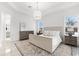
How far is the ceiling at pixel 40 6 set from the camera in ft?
4.55

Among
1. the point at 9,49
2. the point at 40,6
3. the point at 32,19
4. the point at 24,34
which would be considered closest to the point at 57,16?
the point at 40,6

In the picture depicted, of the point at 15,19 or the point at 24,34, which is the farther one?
the point at 24,34

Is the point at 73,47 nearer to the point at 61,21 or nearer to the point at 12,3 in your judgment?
the point at 61,21

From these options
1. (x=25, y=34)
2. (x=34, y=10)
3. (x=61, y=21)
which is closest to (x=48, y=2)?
(x=34, y=10)

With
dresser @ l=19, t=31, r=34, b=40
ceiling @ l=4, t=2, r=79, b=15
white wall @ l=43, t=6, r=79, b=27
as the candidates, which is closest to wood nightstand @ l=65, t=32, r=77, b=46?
white wall @ l=43, t=6, r=79, b=27

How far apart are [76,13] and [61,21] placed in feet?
1.01

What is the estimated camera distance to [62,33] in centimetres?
147

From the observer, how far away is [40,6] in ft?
4.65

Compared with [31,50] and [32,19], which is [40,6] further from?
[31,50]

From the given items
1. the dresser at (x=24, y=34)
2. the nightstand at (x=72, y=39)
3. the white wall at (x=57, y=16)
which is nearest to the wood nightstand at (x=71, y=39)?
the nightstand at (x=72, y=39)

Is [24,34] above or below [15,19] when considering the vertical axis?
below

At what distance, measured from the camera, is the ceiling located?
1.39 metres

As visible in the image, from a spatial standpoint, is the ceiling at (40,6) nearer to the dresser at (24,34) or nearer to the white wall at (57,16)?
the white wall at (57,16)

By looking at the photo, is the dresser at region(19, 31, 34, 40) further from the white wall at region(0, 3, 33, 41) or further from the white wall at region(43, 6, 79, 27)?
the white wall at region(43, 6, 79, 27)
